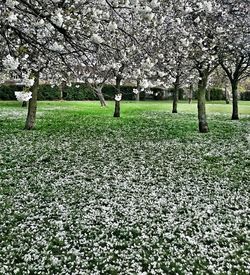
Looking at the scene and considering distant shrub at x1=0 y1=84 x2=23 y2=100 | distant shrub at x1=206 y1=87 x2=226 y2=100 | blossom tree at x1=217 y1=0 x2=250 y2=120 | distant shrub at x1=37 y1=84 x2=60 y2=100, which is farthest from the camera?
distant shrub at x1=206 y1=87 x2=226 y2=100

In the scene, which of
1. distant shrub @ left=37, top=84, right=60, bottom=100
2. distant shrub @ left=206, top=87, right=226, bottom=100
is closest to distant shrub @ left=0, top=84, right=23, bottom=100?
distant shrub @ left=37, top=84, right=60, bottom=100

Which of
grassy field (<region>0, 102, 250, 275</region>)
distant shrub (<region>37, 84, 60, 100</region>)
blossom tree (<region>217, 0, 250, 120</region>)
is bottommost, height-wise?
grassy field (<region>0, 102, 250, 275</region>)

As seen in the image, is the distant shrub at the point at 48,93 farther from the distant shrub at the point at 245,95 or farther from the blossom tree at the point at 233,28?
the distant shrub at the point at 245,95

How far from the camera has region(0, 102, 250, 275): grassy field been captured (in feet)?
22.9

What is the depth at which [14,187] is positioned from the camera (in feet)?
36.2

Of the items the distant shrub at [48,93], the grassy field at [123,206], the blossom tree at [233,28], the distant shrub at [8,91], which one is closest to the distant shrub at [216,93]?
the distant shrub at [48,93]

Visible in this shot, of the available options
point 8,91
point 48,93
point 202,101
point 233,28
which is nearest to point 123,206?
point 233,28

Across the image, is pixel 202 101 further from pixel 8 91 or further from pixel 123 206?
pixel 8 91

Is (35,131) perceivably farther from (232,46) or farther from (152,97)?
(152,97)

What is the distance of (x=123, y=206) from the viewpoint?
966 cm

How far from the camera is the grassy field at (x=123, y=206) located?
275 inches

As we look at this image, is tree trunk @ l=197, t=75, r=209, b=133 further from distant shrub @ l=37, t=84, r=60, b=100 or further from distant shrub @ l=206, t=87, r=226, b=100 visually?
distant shrub @ l=206, t=87, r=226, b=100

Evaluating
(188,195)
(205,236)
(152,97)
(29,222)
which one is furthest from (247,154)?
(152,97)

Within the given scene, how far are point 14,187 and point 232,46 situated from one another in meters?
13.2
